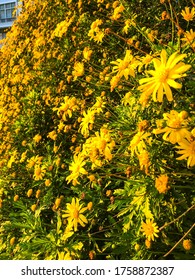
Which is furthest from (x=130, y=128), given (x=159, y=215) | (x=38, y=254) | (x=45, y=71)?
(x=45, y=71)

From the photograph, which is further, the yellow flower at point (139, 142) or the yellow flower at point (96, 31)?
the yellow flower at point (96, 31)

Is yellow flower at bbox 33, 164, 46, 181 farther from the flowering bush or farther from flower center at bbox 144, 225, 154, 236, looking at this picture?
flower center at bbox 144, 225, 154, 236

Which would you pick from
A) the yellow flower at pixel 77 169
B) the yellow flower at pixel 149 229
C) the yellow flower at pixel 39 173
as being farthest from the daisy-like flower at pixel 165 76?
the yellow flower at pixel 39 173

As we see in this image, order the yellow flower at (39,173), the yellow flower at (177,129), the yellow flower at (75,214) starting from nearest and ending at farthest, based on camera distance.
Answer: the yellow flower at (177,129)
the yellow flower at (75,214)
the yellow flower at (39,173)

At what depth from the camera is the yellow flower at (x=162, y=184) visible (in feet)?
5.01

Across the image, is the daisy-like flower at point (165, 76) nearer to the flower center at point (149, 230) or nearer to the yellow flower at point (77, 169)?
the flower center at point (149, 230)

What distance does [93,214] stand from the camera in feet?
6.79

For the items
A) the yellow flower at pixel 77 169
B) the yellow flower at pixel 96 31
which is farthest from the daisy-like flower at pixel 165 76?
the yellow flower at pixel 96 31

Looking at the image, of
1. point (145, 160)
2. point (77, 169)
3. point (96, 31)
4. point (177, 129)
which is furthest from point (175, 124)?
point (96, 31)

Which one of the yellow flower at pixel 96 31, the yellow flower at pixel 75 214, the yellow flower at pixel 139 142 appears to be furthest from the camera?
the yellow flower at pixel 96 31

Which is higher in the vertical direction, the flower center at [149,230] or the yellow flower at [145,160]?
the yellow flower at [145,160]

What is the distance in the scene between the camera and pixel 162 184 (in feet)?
5.05

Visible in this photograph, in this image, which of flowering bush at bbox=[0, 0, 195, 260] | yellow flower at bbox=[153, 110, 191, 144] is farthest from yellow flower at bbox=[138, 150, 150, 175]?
yellow flower at bbox=[153, 110, 191, 144]

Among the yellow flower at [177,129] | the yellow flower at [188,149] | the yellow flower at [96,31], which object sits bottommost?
the yellow flower at [188,149]
